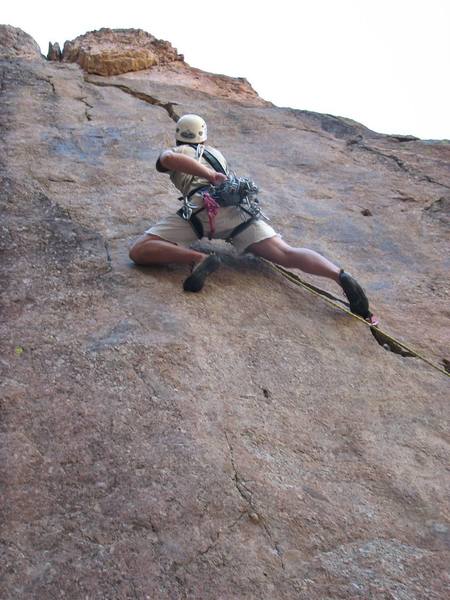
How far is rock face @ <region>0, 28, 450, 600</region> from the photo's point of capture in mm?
2820

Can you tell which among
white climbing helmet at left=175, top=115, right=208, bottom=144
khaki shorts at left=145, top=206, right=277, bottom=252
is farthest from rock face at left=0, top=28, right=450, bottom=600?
white climbing helmet at left=175, top=115, right=208, bottom=144

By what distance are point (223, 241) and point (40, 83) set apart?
351 centimetres

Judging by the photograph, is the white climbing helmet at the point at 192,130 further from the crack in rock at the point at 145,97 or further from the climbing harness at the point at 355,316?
the crack in rock at the point at 145,97

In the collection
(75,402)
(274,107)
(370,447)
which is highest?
(274,107)

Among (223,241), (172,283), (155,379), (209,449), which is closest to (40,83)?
(223,241)

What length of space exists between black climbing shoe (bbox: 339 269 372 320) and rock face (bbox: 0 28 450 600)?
114 mm

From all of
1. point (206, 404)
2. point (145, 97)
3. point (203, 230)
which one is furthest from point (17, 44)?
point (206, 404)

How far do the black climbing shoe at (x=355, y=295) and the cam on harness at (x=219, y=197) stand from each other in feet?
2.51

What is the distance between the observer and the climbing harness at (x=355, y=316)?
4.41m

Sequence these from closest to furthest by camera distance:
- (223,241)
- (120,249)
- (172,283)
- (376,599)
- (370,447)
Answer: (376,599)
(370,447)
(172,283)
(120,249)
(223,241)

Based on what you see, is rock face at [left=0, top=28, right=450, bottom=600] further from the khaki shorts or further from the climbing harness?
the khaki shorts

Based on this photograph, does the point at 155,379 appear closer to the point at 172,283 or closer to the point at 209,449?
the point at 209,449

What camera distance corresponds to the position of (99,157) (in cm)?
629

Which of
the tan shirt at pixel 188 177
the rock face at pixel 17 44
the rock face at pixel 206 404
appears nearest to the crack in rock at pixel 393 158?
the rock face at pixel 206 404
